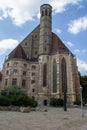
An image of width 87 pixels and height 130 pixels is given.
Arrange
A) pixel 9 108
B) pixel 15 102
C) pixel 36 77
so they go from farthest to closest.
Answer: pixel 36 77, pixel 15 102, pixel 9 108

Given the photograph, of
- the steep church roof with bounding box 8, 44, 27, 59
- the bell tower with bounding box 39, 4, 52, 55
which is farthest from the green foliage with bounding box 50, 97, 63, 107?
the steep church roof with bounding box 8, 44, 27, 59

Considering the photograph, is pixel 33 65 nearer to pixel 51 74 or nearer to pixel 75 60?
pixel 51 74

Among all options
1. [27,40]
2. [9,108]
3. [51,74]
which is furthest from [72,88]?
[9,108]

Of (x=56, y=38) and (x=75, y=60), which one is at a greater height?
(x=56, y=38)

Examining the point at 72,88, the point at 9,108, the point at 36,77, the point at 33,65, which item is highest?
the point at 33,65

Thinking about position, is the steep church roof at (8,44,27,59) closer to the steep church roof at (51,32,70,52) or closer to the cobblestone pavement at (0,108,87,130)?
the steep church roof at (51,32,70,52)

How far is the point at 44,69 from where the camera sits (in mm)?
59938

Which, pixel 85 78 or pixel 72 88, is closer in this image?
pixel 72 88

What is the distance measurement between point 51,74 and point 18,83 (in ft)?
35.0

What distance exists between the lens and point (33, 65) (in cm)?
6216

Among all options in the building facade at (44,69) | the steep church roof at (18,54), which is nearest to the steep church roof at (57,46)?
the building facade at (44,69)

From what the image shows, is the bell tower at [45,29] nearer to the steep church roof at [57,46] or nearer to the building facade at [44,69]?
the building facade at [44,69]

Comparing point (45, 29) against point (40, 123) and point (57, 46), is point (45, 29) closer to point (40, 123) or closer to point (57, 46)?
point (57, 46)

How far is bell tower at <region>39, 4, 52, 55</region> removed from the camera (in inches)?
2443
